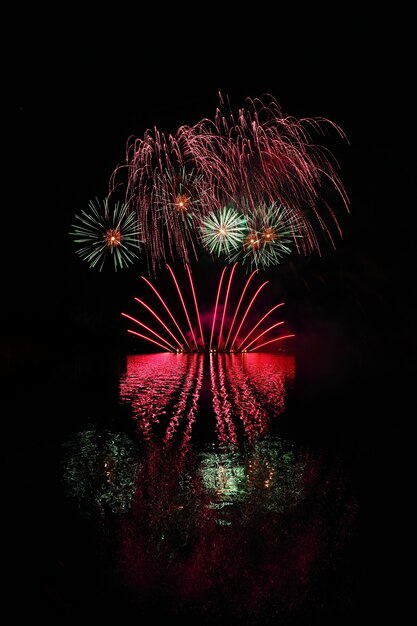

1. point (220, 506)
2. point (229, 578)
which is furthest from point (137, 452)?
point (229, 578)

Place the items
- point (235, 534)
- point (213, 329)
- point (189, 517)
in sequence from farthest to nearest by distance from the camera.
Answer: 1. point (213, 329)
2. point (189, 517)
3. point (235, 534)

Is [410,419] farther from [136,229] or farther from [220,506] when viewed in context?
[136,229]

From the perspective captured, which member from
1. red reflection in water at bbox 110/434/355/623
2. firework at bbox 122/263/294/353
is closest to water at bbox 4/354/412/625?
red reflection in water at bbox 110/434/355/623

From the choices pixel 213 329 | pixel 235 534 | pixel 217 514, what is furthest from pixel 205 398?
pixel 213 329

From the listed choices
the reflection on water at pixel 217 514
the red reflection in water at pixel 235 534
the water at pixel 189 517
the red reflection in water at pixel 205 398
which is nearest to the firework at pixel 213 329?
the red reflection in water at pixel 205 398

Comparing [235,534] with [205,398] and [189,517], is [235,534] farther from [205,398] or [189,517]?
[205,398]

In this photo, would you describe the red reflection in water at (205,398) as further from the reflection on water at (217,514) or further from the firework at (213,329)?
the firework at (213,329)
